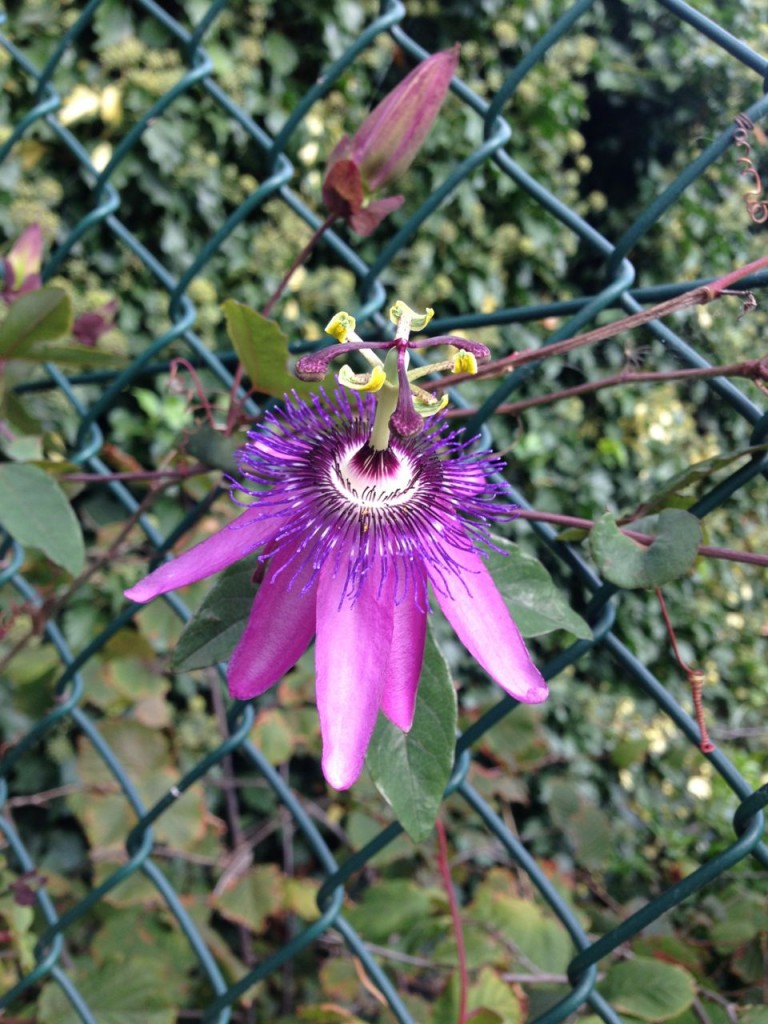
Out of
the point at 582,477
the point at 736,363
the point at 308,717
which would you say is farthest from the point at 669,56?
the point at 736,363

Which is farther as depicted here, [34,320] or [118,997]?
[118,997]

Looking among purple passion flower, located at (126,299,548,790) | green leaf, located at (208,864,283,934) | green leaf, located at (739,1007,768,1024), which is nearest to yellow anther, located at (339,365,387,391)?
purple passion flower, located at (126,299,548,790)

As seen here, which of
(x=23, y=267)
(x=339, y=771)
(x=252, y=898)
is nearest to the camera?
(x=339, y=771)

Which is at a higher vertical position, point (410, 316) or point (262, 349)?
point (262, 349)

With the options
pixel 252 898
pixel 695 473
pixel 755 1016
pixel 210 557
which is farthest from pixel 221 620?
pixel 252 898

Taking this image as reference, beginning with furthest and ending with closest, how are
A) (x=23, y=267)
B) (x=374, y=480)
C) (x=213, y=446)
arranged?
(x=23, y=267) < (x=213, y=446) < (x=374, y=480)

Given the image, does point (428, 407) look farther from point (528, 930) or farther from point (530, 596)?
point (528, 930)

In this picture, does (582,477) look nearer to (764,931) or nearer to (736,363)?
(764,931)
